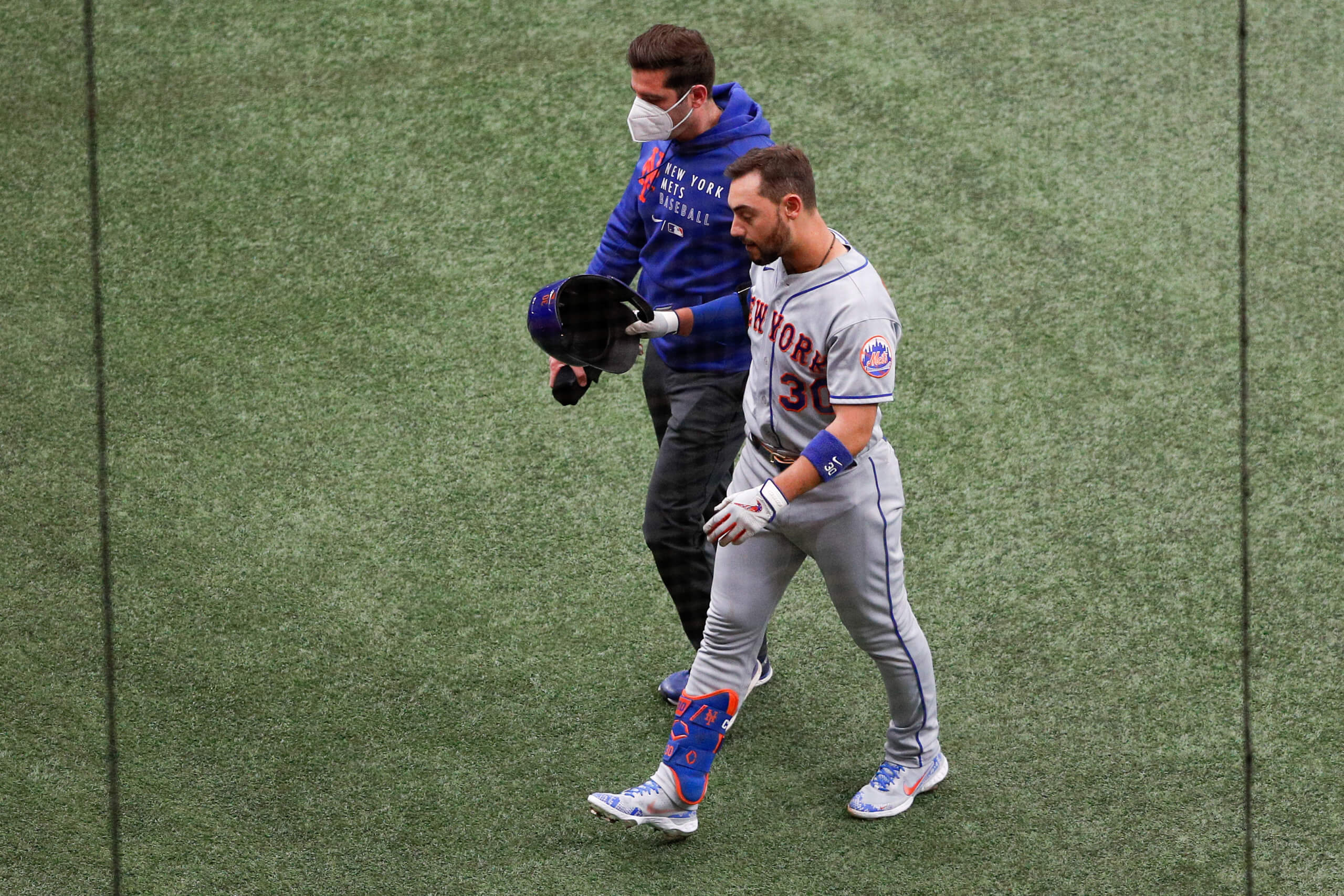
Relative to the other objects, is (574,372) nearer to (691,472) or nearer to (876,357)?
(691,472)

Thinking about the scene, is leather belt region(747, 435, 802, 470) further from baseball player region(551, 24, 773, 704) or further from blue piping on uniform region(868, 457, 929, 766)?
baseball player region(551, 24, 773, 704)

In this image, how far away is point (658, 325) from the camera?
3.76 metres

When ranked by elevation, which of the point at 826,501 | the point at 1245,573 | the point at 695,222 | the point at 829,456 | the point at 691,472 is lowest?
the point at 1245,573

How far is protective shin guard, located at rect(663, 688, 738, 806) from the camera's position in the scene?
363 cm

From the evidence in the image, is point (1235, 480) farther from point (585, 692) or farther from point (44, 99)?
point (44, 99)

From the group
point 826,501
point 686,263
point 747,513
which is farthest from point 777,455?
point 686,263

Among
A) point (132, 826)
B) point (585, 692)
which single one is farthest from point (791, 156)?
point (132, 826)

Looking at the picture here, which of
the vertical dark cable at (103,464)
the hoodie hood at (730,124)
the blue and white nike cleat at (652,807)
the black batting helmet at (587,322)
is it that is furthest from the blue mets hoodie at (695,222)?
the vertical dark cable at (103,464)

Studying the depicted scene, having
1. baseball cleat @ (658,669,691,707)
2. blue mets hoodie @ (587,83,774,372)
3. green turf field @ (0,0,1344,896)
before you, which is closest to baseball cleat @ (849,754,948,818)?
green turf field @ (0,0,1344,896)

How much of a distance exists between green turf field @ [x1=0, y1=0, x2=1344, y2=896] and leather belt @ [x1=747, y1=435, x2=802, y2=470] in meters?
1.06

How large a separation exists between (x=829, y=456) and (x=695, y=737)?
904mm

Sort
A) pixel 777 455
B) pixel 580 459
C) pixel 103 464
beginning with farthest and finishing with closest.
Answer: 1. pixel 580 459
2. pixel 103 464
3. pixel 777 455

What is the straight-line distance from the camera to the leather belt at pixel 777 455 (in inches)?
138

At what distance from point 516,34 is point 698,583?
396cm
